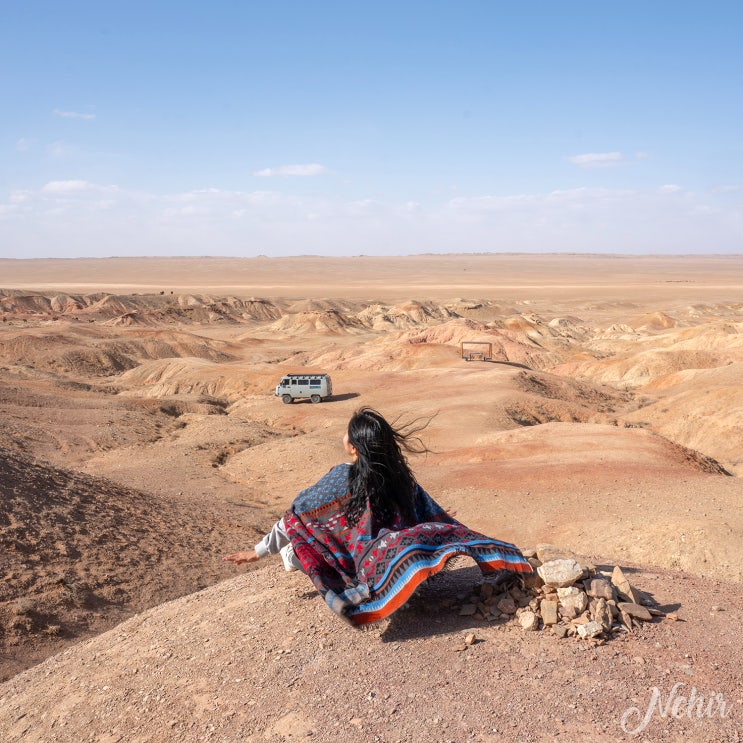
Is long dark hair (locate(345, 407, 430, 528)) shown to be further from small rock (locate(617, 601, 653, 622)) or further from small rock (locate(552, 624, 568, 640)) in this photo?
small rock (locate(617, 601, 653, 622))

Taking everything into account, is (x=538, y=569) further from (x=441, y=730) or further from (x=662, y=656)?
(x=441, y=730)

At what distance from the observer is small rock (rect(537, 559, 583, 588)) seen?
5645 millimetres

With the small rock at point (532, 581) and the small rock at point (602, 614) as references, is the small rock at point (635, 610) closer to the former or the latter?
the small rock at point (602, 614)

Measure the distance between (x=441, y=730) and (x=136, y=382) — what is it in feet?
125

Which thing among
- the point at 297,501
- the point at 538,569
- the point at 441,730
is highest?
the point at 297,501

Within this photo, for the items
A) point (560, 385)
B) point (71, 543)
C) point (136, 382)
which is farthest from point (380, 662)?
point (136, 382)

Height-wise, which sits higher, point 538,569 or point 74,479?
point 538,569

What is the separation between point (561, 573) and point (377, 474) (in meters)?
1.68

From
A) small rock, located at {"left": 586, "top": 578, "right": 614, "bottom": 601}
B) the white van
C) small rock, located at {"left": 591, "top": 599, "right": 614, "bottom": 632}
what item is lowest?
the white van

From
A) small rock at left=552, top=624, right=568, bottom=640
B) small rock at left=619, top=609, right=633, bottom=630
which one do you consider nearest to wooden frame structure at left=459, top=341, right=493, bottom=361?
small rock at left=619, top=609, right=633, bottom=630

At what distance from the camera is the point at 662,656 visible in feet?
17.1

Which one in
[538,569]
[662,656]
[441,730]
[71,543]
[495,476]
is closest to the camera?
[441,730]

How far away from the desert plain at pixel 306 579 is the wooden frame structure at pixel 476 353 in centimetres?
87

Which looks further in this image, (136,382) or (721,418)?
(136,382)
